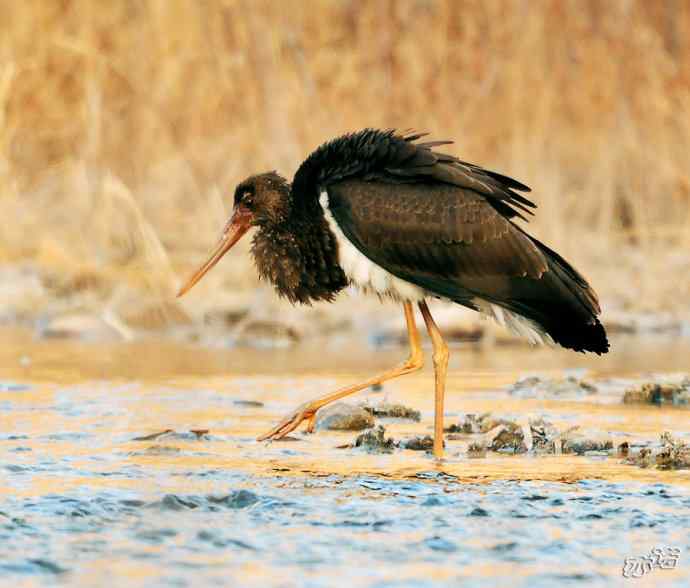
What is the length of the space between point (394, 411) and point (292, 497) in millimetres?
2082

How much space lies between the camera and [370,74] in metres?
10.4

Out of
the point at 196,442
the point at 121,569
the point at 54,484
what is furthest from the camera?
the point at 196,442

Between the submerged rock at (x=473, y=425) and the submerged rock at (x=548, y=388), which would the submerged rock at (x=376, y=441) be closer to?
the submerged rock at (x=473, y=425)

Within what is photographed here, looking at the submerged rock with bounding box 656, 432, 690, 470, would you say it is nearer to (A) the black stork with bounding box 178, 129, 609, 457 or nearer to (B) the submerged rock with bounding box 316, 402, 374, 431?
(A) the black stork with bounding box 178, 129, 609, 457

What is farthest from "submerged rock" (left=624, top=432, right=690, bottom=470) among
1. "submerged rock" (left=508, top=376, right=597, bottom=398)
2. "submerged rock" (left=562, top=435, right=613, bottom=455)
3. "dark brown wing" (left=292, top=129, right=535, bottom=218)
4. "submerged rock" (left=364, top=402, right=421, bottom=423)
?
"submerged rock" (left=508, top=376, right=597, bottom=398)

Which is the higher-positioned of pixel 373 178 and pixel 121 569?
pixel 373 178

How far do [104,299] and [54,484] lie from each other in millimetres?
5370

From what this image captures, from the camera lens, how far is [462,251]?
6.16m

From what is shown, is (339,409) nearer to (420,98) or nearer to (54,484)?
(54,484)

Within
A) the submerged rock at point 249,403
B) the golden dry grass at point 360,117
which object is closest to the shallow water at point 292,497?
the submerged rock at point 249,403

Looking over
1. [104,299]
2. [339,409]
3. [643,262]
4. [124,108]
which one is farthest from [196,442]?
[124,108]

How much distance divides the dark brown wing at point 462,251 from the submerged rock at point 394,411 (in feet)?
2.19

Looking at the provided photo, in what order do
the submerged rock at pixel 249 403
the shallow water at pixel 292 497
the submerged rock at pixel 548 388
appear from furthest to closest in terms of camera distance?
1. the submerged rock at pixel 548 388
2. the submerged rock at pixel 249 403
3. the shallow water at pixel 292 497

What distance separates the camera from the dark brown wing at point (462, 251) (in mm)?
6051
